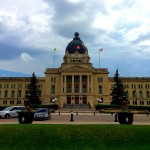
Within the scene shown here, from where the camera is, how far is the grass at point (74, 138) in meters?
17.1

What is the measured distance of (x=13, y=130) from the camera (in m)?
19.6

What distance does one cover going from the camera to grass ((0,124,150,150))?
1711cm

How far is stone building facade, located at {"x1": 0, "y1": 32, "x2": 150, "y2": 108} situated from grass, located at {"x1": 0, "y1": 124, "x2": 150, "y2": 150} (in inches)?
3046

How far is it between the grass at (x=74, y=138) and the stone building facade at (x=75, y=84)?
7736 cm

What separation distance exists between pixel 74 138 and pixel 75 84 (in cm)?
8858

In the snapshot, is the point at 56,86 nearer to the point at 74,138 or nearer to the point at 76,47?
the point at 76,47

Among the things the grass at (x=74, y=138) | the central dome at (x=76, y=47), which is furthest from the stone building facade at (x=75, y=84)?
the grass at (x=74, y=138)

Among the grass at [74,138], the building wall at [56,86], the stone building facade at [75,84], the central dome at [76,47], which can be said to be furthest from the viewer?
the central dome at [76,47]

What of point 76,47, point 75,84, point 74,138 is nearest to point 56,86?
point 75,84

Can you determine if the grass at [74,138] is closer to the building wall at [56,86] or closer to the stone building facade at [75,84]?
the stone building facade at [75,84]

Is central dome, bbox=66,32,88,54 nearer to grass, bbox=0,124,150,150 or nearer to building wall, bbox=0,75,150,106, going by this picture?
building wall, bbox=0,75,150,106

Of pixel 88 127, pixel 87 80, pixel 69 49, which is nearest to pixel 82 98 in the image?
pixel 87 80

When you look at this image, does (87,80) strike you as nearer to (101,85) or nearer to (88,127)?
(101,85)

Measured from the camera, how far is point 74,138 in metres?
18.3
